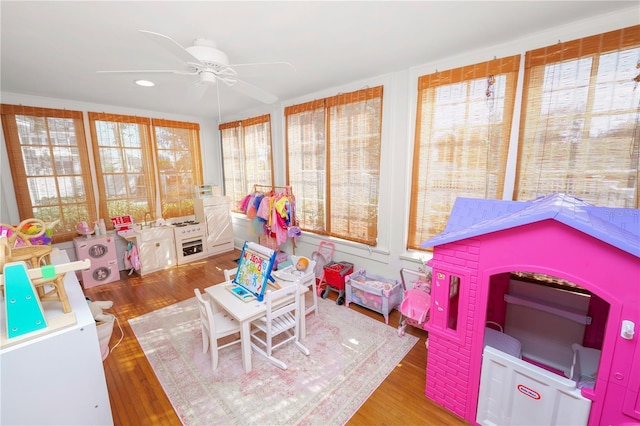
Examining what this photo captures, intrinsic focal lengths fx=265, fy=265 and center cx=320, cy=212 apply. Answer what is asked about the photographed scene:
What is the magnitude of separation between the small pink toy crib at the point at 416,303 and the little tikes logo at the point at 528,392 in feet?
2.40

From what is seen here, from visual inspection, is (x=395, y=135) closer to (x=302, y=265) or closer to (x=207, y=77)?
(x=302, y=265)

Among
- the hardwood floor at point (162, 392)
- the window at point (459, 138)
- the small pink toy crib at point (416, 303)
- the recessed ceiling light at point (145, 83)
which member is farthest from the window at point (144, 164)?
the small pink toy crib at point (416, 303)

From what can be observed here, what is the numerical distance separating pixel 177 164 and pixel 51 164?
163 centimetres

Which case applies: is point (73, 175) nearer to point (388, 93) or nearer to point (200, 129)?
point (200, 129)

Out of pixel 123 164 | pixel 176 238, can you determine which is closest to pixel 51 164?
pixel 123 164

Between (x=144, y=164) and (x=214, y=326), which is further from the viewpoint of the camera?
(x=144, y=164)

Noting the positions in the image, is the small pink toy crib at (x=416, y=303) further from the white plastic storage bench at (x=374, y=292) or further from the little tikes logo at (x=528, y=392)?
the little tikes logo at (x=528, y=392)

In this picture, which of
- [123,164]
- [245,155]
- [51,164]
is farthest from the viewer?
[245,155]

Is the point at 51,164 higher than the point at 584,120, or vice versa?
the point at 584,120

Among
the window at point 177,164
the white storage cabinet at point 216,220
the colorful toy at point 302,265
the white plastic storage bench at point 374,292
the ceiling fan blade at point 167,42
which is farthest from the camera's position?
the white storage cabinet at point 216,220

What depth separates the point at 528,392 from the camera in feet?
4.91

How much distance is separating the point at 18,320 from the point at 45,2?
1.81m

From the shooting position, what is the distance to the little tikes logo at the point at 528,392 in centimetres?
147

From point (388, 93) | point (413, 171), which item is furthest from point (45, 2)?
point (413, 171)
